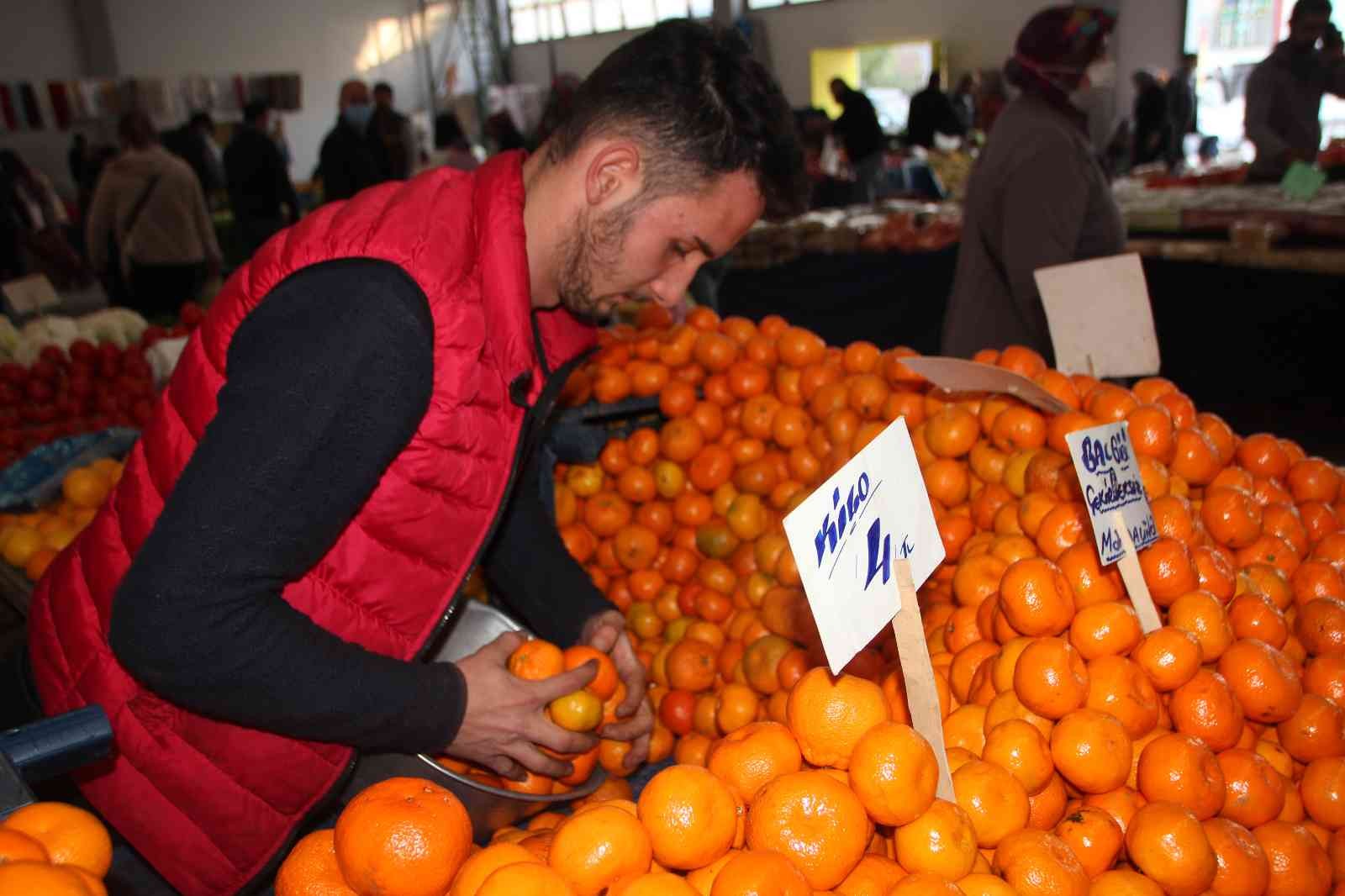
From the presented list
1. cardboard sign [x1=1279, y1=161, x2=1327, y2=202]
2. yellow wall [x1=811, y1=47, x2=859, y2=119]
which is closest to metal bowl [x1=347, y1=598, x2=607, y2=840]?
cardboard sign [x1=1279, y1=161, x2=1327, y2=202]

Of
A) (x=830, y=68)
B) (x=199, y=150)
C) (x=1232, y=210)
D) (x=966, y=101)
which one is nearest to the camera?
(x=1232, y=210)

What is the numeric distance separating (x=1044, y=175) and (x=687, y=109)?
2207 millimetres

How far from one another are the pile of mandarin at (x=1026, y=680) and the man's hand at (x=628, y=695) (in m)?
0.13

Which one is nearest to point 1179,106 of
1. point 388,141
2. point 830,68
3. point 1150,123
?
point 1150,123

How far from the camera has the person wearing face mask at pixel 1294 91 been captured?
20.7ft

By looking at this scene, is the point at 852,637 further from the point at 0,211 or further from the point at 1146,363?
the point at 0,211

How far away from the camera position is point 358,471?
1.25m

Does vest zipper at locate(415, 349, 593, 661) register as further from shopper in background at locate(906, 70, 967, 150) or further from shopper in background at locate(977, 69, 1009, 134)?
shopper in background at locate(906, 70, 967, 150)

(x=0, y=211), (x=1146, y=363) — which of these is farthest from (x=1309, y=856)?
(x=0, y=211)

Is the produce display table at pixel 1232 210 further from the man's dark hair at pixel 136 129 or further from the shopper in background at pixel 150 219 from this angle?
the man's dark hair at pixel 136 129

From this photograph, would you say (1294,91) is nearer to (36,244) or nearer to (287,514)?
(287,514)

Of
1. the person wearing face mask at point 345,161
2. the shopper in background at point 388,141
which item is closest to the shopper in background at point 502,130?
the shopper in background at point 388,141

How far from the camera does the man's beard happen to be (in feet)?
4.91

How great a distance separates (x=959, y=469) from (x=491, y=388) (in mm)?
1023
